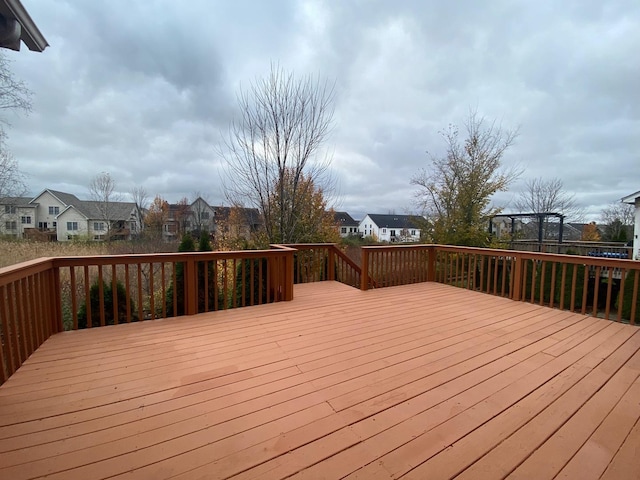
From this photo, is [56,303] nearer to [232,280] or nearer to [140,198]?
[232,280]

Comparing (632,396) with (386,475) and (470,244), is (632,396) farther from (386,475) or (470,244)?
(470,244)

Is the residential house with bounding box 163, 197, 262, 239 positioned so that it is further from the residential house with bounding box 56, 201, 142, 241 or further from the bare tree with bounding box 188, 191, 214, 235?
the residential house with bounding box 56, 201, 142, 241

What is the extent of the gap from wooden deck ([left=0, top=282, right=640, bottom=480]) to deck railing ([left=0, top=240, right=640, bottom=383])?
339 millimetres

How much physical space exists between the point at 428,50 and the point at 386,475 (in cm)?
720

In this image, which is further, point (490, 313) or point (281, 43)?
point (281, 43)

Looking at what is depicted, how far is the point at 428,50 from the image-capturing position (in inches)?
230

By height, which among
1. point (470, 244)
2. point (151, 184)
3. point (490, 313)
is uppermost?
point (151, 184)

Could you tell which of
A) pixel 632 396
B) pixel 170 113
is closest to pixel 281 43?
pixel 170 113

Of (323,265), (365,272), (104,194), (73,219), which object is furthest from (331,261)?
(73,219)

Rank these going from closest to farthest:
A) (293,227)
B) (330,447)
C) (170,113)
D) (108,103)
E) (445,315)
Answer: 1. (330,447)
2. (445,315)
3. (108,103)
4. (293,227)
5. (170,113)

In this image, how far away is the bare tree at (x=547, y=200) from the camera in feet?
55.3

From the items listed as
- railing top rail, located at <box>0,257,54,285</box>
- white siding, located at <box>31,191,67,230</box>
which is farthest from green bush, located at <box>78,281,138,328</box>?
white siding, located at <box>31,191,67,230</box>

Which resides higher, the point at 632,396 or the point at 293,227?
the point at 293,227

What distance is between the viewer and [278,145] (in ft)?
22.6
